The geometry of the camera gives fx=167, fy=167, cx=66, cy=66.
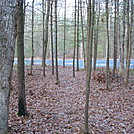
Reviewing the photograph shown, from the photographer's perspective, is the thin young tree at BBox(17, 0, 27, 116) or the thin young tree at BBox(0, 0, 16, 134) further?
the thin young tree at BBox(17, 0, 27, 116)

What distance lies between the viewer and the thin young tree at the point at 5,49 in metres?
2.14

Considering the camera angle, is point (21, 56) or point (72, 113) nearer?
point (21, 56)

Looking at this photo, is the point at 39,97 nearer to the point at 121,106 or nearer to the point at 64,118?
the point at 64,118

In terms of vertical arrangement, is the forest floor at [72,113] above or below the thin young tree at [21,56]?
below

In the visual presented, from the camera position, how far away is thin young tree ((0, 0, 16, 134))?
2145mm

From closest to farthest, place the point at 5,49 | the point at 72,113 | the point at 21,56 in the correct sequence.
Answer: the point at 5,49
the point at 21,56
the point at 72,113

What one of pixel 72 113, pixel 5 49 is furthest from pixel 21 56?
pixel 5 49

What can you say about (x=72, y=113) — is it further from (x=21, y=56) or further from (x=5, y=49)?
(x=5, y=49)

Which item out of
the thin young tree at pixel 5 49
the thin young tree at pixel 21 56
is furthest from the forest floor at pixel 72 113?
the thin young tree at pixel 5 49

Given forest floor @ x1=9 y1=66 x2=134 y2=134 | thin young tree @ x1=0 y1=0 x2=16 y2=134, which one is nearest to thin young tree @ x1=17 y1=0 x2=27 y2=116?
forest floor @ x1=9 y1=66 x2=134 y2=134

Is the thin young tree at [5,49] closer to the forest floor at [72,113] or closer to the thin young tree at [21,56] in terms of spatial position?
the forest floor at [72,113]

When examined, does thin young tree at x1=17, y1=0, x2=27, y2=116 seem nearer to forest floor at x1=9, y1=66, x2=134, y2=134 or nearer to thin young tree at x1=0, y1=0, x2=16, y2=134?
forest floor at x1=9, y1=66, x2=134, y2=134

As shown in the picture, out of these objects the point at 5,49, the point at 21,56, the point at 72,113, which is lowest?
the point at 72,113

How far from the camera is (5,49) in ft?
7.27
